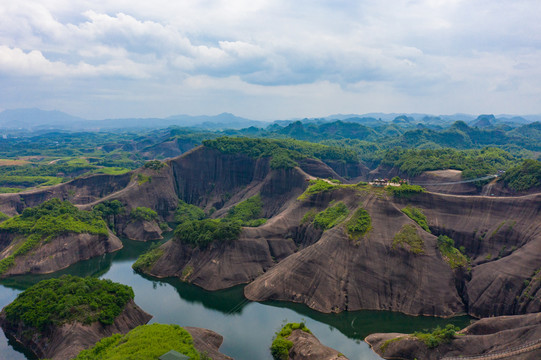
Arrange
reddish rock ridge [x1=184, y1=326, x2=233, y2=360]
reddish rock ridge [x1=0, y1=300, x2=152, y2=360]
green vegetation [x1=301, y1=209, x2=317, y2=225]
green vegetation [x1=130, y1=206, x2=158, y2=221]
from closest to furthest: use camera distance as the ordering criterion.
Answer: reddish rock ridge [x1=184, y1=326, x2=233, y2=360] < reddish rock ridge [x1=0, y1=300, x2=152, y2=360] < green vegetation [x1=301, y1=209, x2=317, y2=225] < green vegetation [x1=130, y1=206, x2=158, y2=221]

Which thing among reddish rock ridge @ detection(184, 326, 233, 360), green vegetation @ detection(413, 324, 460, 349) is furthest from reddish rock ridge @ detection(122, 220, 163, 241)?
green vegetation @ detection(413, 324, 460, 349)

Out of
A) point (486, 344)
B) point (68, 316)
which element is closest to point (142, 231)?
point (68, 316)

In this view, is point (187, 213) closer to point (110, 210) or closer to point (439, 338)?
point (110, 210)

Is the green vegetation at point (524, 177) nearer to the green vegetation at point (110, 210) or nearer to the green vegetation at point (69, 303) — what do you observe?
the green vegetation at point (69, 303)

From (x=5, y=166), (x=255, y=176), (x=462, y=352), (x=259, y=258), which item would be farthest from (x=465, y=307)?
(x=5, y=166)

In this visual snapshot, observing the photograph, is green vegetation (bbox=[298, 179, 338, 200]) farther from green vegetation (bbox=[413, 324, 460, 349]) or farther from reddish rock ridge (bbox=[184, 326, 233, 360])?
green vegetation (bbox=[413, 324, 460, 349])

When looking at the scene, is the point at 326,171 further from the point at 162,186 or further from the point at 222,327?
the point at 222,327

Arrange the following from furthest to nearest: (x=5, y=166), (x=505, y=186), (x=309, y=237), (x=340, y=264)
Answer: (x=5, y=166) < (x=505, y=186) < (x=309, y=237) < (x=340, y=264)
